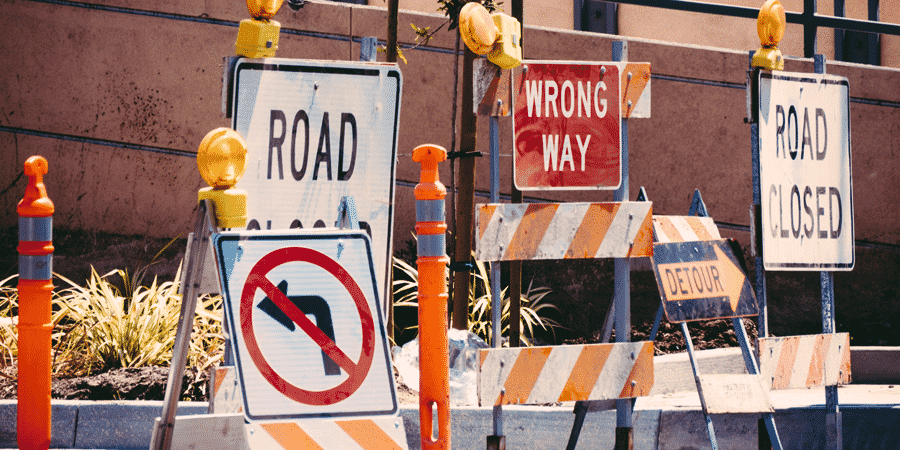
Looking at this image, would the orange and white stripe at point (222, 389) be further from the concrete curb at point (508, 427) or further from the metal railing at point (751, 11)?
the metal railing at point (751, 11)

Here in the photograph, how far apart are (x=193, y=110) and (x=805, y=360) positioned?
244 inches

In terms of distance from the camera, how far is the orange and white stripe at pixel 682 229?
4664mm

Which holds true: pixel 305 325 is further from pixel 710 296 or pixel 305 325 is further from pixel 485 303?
pixel 485 303

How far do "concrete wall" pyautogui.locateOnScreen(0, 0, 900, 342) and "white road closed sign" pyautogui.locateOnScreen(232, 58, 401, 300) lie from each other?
4.25 metres

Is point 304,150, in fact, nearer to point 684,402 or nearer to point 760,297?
point 760,297

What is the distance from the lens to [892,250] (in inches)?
387

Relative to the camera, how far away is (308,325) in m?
3.43

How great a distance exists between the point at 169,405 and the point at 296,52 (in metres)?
5.96

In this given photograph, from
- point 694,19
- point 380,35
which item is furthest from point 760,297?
point 694,19

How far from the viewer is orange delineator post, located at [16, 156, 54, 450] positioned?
3998mm

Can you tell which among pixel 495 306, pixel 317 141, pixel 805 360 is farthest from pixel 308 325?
pixel 805 360

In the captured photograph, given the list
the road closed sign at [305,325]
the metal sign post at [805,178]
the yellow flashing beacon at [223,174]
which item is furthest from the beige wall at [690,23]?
the road closed sign at [305,325]

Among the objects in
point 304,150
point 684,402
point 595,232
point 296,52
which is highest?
point 296,52

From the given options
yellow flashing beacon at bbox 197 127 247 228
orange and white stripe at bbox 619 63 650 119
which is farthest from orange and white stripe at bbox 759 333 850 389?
yellow flashing beacon at bbox 197 127 247 228
